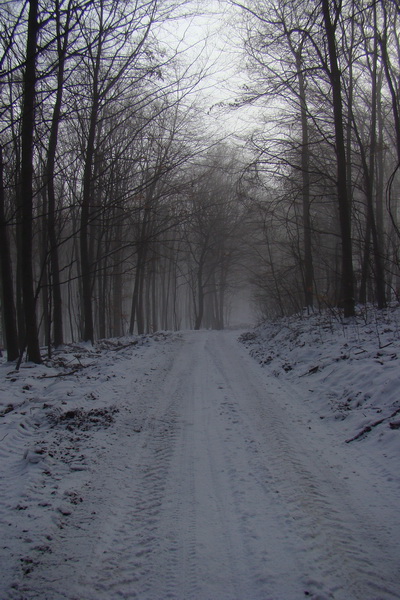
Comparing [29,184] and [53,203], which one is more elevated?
[53,203]

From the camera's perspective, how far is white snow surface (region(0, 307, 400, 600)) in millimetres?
2408

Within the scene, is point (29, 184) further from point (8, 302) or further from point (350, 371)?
point (350, 371)

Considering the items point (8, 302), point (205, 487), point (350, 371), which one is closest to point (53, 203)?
point (8, 302)

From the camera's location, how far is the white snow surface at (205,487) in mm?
2408

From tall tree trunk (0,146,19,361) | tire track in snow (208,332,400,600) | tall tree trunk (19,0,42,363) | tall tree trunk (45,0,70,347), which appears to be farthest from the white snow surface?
tall tree trunk (45,0,70,347)

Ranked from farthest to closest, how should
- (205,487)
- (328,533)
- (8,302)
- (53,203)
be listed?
(53,203) < (8,302) < (205,487) < (328,533)

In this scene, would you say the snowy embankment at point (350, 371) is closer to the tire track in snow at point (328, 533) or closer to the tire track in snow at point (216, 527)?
the tire track in snow at point (216, 527)

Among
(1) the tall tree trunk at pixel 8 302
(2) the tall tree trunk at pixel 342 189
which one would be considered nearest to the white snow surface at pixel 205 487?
(1) the tall tree trunk at pixel 8 302

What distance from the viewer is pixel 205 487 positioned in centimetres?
353

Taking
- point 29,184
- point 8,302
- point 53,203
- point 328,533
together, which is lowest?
point 328,533

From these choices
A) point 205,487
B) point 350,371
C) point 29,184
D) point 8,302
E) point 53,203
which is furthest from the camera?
point 53,203

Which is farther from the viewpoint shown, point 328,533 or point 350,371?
point 350,371

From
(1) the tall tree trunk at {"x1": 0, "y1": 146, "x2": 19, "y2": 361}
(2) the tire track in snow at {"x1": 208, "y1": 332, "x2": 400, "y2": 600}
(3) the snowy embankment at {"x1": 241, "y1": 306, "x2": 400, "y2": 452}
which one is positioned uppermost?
(1) the tall tree trunk at {"x1": 0, "y1": 146, "x2": 19, "y2": 361}

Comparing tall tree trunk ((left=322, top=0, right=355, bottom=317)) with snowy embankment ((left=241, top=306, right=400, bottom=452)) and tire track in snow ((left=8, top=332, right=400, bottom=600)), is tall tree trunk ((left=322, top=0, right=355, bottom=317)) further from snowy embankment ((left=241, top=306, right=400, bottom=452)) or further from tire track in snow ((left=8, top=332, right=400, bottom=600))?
tire track in snow ((left=8, top=332, right=400, bottom=600))
